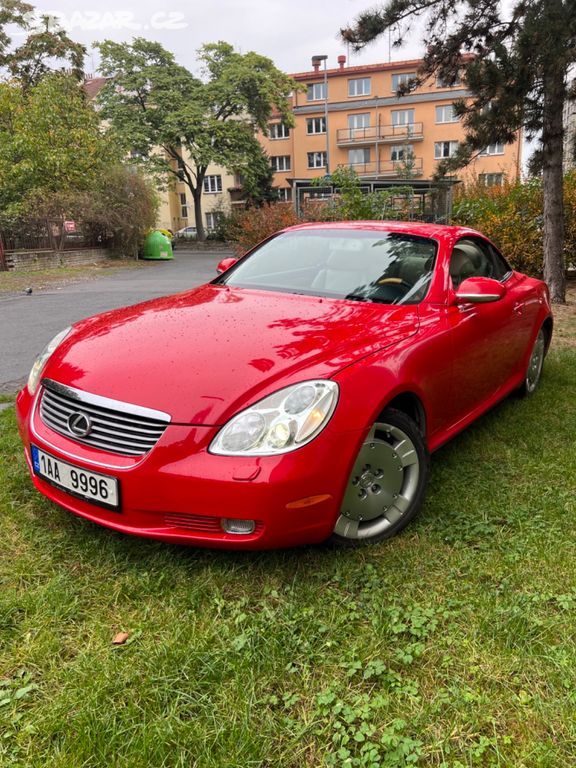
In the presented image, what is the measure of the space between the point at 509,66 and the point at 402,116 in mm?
41678

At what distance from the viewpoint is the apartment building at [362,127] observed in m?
42.8

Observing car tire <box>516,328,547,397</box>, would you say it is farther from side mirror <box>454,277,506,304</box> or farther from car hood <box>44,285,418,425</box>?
car hood <box>44,285,418,425</box>

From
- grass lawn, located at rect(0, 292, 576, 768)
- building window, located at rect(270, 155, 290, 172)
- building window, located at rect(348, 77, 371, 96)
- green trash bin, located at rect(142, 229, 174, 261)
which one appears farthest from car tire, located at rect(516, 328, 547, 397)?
building window, located at rect(270, 155, 290, 172)

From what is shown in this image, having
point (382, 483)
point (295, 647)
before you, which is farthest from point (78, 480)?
point (382, 483)

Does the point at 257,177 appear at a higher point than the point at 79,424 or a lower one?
higher

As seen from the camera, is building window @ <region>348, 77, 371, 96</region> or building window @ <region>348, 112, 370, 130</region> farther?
building window @ <region>348, 112, 370, 130</region>

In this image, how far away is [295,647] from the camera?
1910 mm

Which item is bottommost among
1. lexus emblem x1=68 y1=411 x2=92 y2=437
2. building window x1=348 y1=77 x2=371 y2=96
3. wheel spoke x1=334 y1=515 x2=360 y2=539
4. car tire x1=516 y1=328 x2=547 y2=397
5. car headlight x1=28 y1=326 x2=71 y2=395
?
wheel spoke x1=334 y1=515 x2=360 y2=539

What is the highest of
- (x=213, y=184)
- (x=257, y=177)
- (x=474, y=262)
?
(x=213, y=184)

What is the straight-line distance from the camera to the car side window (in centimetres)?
346

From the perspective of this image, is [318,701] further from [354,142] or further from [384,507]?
[354,142]

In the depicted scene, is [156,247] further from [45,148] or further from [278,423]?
[278,423]

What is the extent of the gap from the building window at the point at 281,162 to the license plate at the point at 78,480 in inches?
1909

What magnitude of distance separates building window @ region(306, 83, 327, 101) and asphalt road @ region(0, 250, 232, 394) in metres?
33.9
